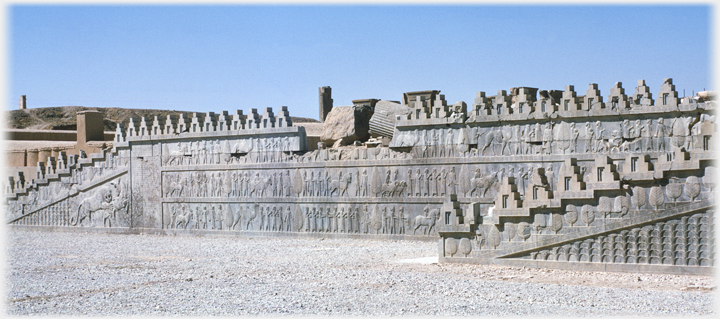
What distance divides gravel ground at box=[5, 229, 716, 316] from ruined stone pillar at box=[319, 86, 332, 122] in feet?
58.3

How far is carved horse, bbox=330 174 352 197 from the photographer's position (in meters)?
18.6

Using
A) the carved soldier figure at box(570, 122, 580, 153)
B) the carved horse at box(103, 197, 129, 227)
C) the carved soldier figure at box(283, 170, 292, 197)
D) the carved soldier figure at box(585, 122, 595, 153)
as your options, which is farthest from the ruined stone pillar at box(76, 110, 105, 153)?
the carved soldier figure at box(585, 122, 595, 153)

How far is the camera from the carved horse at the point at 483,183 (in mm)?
16641

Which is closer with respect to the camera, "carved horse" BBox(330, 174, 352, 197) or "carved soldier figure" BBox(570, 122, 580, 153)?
"carved soldier figure" BBox(570, 122, 580, 153)

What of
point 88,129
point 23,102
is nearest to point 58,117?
point 23,102

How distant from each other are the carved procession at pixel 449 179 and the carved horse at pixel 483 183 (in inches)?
1.2

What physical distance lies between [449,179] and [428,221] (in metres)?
1.01

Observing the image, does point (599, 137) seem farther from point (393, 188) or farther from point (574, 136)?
point (393, 188)

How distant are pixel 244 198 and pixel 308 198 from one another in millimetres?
1998

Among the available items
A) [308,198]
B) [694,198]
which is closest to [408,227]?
[308,198]

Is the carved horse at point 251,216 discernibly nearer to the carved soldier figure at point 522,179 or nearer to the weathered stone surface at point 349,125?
the weathered stone surface at point 349,125

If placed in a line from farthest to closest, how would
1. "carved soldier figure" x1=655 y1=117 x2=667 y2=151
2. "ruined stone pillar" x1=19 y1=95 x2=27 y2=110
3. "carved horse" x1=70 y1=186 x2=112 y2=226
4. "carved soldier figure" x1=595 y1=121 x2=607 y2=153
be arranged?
"ruined stone pillar" x1=19 y1=95 x2=27 y2=110 → "carved horse" x1=70 y1=186 x2=112 y2=226 → "carved soldier figure" x1=595 y1=121 x2=607 y2=153 → "carved soldier figure" x1=655 y1=117 x2=667 y2=151

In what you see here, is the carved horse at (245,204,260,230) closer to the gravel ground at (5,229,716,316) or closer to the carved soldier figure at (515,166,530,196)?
the gravel ground at (5,229,716,316)

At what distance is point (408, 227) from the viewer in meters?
17.7
